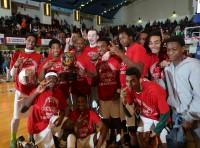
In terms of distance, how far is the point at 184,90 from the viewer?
8.05ft

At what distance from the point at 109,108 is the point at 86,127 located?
1.75ft

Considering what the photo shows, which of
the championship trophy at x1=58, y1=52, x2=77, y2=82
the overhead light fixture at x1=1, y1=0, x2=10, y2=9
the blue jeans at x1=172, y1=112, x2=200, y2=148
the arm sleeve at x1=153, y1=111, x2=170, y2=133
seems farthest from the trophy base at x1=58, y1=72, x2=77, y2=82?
the overhead light fixture at x1=1, y1=0, x2=10, y2=9

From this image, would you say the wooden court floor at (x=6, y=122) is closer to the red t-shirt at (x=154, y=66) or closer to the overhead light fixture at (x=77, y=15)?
the red t-shirt at (x=154, y=66)

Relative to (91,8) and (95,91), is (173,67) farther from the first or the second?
(91,8)

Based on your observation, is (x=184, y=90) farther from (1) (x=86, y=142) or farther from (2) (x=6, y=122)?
(2) (x=6, y=122)

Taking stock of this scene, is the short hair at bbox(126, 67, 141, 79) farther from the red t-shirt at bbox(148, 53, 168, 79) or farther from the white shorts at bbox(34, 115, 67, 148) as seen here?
the white shorts at bbox(34, 115, 67, 148)

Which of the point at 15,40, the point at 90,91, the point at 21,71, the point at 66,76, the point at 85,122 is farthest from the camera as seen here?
the point at 15,40

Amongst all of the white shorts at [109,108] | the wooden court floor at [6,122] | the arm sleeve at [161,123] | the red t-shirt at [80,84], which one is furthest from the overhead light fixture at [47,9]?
the arm sleeve at [161,123]

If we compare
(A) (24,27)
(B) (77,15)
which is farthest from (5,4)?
(B) (77,15)

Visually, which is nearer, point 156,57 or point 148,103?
point 148,103

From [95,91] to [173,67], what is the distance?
60.2 inches

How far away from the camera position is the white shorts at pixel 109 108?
135 inches

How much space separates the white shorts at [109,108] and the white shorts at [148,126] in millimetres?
669

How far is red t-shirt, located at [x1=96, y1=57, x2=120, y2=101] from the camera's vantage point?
3.38 metres
